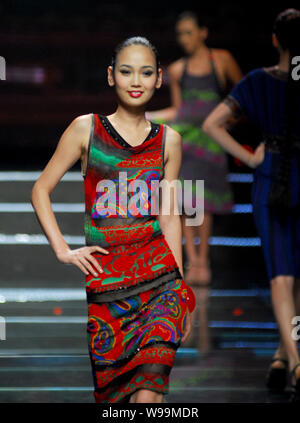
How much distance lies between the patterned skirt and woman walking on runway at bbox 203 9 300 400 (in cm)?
126

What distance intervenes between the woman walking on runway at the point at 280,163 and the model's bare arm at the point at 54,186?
4.32ft

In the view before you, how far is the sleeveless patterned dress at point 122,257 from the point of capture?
317 centimetres

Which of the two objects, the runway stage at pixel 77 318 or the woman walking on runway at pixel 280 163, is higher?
the woman walking on runway at pixel 280 163

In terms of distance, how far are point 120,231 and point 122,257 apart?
0.08m

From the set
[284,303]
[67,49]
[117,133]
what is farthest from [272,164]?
[67,49]

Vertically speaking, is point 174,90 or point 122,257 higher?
point 174,90

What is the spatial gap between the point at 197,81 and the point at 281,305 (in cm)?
296

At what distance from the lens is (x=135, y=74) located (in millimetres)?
3182

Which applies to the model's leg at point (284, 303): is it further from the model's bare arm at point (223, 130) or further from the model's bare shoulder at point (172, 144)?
the model's bare shoulder at point (172, 144)

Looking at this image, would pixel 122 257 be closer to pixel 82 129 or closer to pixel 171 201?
pixel 171 201

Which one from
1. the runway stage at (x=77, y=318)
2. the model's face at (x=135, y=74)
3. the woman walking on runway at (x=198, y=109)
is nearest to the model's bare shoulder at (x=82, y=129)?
the model's face at (x=135, y=74)

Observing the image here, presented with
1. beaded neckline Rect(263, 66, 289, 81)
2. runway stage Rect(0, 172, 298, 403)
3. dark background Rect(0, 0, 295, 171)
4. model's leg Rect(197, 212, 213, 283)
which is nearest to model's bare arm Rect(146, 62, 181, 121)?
model's leg Rect(197, 212, 213, 283)

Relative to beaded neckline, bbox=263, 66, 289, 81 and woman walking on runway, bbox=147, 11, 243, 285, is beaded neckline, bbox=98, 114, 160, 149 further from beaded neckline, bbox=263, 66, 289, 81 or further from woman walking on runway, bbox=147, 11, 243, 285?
woman walking on runway, bbox=147, 11, 243, 285

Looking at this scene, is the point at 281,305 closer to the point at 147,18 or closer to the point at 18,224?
the point at 18,224
